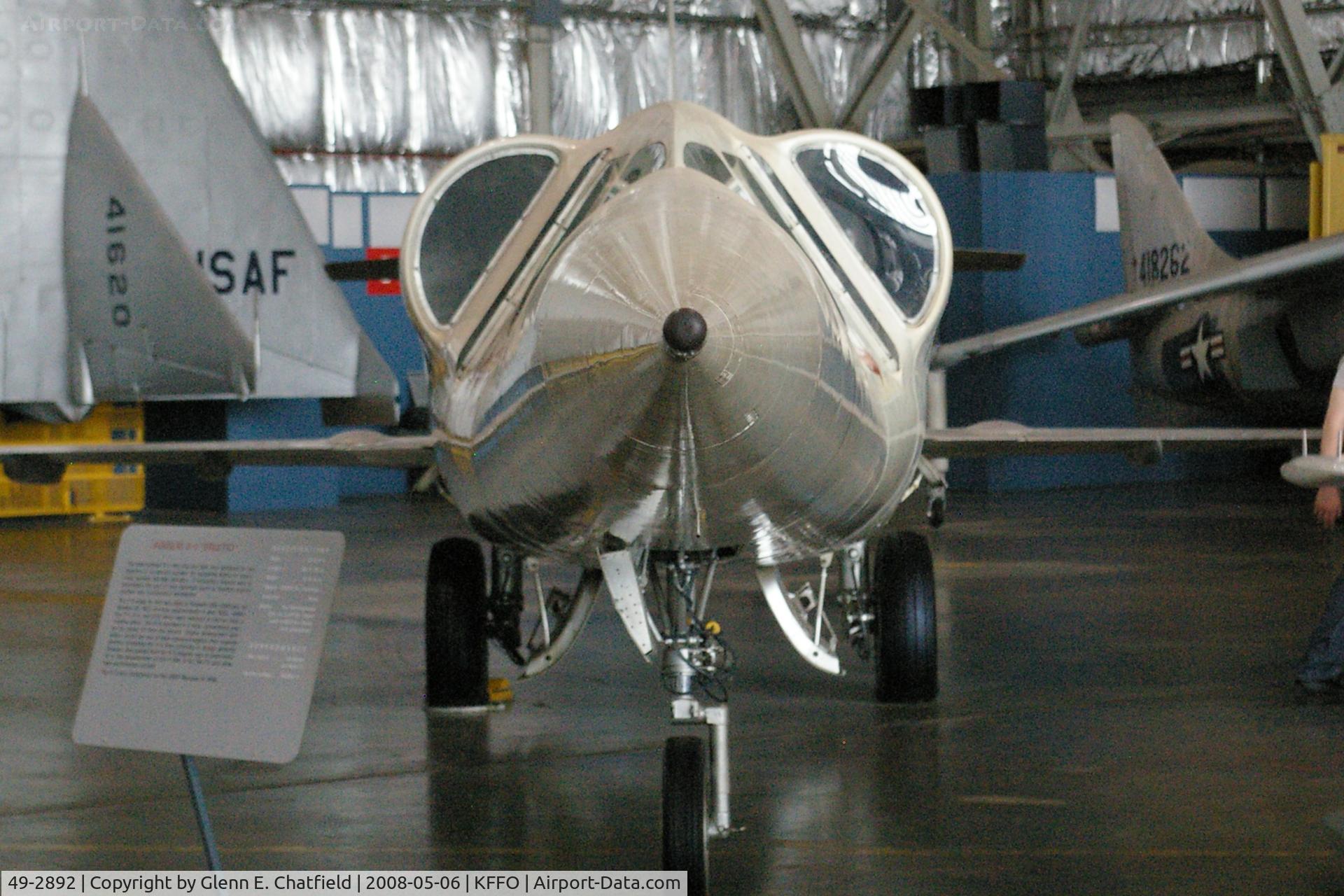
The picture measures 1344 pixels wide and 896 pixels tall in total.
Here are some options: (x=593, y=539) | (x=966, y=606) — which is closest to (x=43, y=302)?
(x=966, y=606)

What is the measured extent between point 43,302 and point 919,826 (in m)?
14.5

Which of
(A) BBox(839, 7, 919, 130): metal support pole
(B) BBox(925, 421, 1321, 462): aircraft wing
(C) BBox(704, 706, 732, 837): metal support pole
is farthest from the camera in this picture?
(A) BBox(839, 7, 919, 130): metal support pole

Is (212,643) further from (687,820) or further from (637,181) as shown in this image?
(637,181)

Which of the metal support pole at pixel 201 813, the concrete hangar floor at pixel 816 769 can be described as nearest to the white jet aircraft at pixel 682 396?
the concrete hangar floor at pixel 816 769

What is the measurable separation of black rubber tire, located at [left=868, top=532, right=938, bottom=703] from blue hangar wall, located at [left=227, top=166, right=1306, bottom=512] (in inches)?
524

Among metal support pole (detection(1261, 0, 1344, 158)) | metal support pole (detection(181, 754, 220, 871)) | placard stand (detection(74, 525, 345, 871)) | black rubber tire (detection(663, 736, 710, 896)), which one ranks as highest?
metal support pole (detection(1261, 0, 1344, 158))

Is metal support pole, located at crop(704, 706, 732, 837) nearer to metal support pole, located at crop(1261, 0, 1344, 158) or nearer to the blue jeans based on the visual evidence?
the blue jeans

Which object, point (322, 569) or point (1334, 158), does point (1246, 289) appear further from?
point (322, 569)

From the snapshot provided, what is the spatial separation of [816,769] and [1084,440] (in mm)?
2336

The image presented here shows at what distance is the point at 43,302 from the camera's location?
704 inches

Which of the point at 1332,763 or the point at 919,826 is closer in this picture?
the point at 919,826

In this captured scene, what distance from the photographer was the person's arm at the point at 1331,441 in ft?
21.0

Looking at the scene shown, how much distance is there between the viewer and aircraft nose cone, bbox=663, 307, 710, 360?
4035mm

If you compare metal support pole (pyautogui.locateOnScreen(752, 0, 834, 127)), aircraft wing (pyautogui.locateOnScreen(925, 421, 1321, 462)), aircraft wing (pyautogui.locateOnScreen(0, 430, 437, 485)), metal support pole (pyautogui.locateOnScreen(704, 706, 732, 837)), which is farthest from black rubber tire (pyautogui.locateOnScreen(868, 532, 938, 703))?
metal support pole (pyautogui.locateOnScreen(752, 0, 834, 127))
